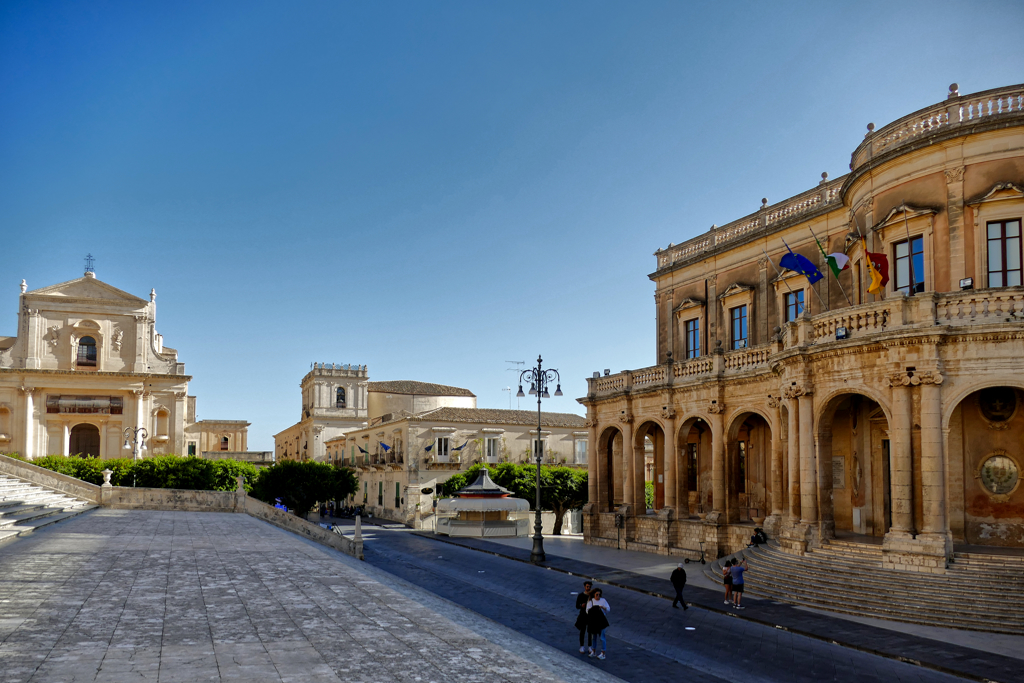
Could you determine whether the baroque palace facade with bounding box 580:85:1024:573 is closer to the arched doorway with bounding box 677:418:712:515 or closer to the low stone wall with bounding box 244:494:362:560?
the arched doorway with bounding box 677:418:712:515

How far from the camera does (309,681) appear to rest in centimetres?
1001

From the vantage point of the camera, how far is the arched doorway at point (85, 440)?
59.2m

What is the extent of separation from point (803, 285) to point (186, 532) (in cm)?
2448

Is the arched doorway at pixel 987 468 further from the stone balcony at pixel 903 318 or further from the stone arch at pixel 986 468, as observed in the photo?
the stone balcony at pixel 903 318

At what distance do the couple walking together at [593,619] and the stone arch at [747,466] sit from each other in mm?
15718

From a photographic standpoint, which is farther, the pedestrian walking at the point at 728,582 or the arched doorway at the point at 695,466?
the arched doorway at the point at 695,466

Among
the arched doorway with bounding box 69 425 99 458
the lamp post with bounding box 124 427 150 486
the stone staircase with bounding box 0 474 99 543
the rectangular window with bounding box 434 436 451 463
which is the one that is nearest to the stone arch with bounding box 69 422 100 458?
the arched doorway with bounding box 69 425 99 458

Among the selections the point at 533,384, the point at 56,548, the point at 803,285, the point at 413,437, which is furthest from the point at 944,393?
the point at 413,437

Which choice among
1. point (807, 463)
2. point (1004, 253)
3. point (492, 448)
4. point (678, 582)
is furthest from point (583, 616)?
point (492, 448)

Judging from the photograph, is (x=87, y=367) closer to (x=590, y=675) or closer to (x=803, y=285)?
(x=803, y=285)

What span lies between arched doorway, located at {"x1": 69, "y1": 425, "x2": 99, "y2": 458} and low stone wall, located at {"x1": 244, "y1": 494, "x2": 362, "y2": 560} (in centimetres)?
2675

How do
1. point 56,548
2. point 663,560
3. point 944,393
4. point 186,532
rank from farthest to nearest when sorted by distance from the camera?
point 663,560 → point 186,532 → point 56,548 → point 944,393

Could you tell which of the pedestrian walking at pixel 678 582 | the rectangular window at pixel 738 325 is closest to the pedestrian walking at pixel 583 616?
the pedestrian walking at pixel 678 582

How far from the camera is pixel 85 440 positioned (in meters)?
59.5
